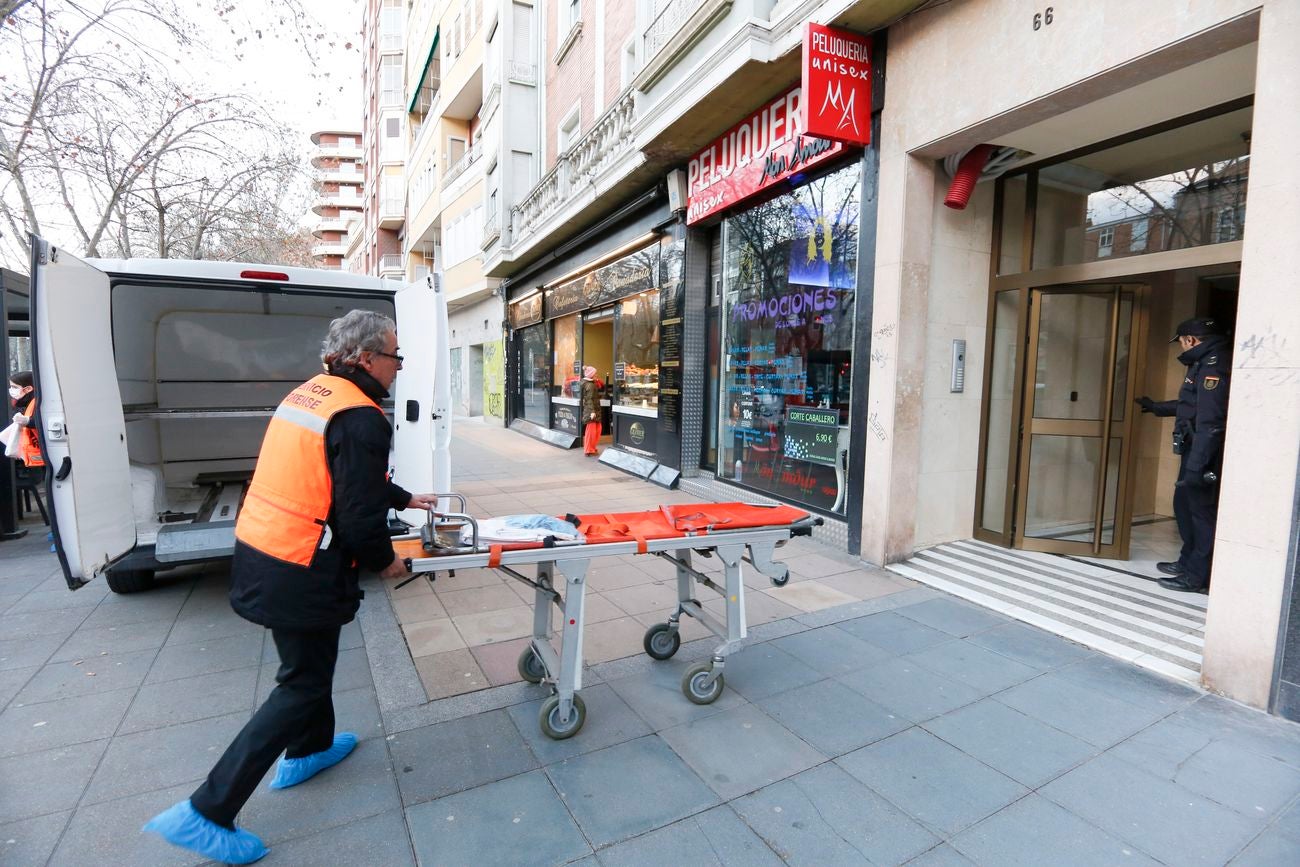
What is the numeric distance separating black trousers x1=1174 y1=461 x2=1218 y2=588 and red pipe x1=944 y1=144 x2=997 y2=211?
9.00 feet

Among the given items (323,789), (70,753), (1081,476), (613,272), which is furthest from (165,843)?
(613,272)

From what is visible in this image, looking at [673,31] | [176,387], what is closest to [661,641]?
[176,387]

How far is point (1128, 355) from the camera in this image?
550 cm

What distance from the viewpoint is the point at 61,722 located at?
9.55 feet

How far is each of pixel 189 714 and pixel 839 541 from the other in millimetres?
4817

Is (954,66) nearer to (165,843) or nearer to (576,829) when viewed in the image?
(576,829)

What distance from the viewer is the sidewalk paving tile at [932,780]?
2.36 m

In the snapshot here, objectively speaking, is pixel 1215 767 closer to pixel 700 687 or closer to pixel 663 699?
pixel 700 687

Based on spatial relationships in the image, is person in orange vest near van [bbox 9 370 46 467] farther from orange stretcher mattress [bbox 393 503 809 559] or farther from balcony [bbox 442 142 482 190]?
balcony [bbox 442 142 482 190]

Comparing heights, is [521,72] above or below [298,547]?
above

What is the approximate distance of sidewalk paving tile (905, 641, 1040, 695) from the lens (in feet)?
11.1

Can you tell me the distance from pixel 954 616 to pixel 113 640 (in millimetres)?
5263

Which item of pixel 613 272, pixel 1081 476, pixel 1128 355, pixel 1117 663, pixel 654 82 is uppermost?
pixel 654 82

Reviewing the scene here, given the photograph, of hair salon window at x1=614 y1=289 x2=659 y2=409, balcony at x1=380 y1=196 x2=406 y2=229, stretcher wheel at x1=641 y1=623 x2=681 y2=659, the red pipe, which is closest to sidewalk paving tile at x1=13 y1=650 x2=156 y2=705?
stretcher wheel at x1=641 y1=623 x2=681 y2=659
